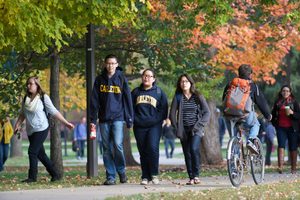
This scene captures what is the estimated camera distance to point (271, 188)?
13508 millimetres

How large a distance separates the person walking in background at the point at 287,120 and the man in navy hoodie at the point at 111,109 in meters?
5.06

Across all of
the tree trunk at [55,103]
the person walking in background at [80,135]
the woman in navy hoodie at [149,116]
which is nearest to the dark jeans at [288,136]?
the tree trunk at [55,103]

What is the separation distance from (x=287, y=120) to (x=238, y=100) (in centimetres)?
499

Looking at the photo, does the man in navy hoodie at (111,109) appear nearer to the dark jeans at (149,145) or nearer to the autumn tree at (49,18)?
the dark jeans at (149,145)

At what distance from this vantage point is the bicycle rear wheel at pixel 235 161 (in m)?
14.5

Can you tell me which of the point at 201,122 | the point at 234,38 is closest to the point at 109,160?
the point at 201,122

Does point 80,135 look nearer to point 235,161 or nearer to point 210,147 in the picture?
point 210,147

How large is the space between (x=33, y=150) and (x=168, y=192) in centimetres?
394

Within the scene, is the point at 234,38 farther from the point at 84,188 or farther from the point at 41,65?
the point at 84,188

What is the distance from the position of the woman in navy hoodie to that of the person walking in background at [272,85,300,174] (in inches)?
186

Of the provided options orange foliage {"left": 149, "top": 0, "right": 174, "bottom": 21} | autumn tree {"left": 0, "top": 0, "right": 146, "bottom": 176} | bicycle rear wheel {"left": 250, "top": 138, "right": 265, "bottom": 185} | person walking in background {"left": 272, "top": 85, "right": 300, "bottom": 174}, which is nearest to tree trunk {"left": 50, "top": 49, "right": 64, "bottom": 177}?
orange foliage {"left": 149, "top": 0, "right": 174, "bottom": 21}

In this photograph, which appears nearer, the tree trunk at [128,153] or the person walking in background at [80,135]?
the tree trunk at [128,153]

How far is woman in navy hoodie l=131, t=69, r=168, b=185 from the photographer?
15.4 meters

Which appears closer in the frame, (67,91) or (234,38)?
(234,38)
